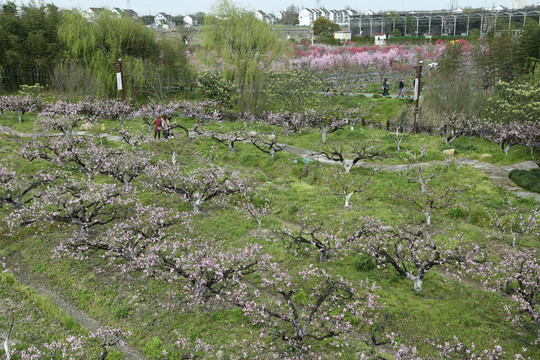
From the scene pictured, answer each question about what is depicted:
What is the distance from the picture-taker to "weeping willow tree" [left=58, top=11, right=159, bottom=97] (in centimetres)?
3453

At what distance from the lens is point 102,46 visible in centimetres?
3512

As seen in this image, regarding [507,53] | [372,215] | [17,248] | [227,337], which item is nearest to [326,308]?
[227,337]

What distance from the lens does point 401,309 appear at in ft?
33.1

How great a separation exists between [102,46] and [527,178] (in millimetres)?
32150

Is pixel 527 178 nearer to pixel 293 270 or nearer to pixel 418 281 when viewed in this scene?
pixel 418 281

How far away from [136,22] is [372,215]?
3228cm

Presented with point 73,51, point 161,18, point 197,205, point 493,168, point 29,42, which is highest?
point 161,18

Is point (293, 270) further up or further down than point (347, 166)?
further down

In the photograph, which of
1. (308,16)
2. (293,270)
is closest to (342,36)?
(308,16)

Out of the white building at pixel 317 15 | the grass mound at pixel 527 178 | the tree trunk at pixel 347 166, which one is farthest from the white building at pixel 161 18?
the grass mound at pixel 527 178

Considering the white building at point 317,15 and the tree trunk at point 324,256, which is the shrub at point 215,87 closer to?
the tree trunk at point 324,256

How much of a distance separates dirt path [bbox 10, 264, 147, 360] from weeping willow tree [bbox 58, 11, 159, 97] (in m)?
24.0

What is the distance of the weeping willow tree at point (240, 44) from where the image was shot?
3316 centimetres

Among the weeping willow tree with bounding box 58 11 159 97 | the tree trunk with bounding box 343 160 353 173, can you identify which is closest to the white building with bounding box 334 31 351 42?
the weeping willow tree with bounding box 58 11 159 97
